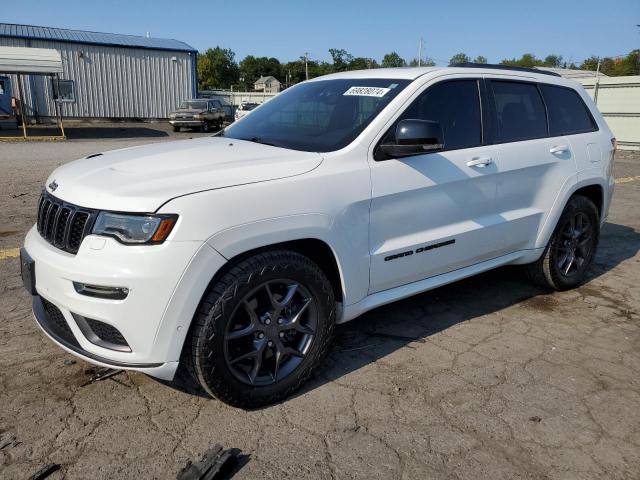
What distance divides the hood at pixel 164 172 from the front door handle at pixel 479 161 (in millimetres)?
1182

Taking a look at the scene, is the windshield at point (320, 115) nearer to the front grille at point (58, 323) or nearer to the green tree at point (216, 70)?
the front grille at point (58, 323)

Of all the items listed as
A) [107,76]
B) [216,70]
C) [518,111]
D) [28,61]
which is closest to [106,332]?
[518,111]

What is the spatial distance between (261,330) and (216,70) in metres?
93.7

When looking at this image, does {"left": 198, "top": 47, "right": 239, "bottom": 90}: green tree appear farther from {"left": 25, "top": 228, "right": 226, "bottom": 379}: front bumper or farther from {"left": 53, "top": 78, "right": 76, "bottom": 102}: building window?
{"left": 25, "top": 228, "right": 226, "bottom": 379}: front bumper

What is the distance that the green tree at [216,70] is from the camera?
86375mm

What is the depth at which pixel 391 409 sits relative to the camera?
285 centimetres

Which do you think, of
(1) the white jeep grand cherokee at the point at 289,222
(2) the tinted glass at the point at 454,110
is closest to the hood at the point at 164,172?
(1) the white jeep grand cherokee at the point at 289,222

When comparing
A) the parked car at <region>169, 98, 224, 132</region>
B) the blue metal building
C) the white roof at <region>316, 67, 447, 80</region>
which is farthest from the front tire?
the blue metal building

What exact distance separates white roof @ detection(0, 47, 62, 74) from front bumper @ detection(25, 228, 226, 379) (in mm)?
21294

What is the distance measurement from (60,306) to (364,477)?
5.30ft

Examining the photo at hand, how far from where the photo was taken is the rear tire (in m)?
4.45

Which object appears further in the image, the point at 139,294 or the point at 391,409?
the point at 391,409

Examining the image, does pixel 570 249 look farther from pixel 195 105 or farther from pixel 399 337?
pixel 195 105

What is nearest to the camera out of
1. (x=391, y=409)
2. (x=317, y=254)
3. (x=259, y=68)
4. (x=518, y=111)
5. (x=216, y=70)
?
(x=391, y=409)
